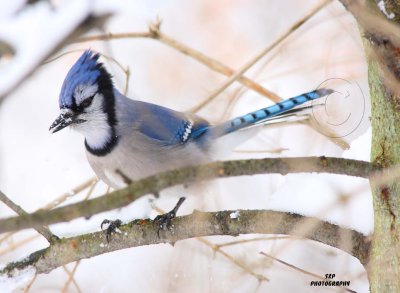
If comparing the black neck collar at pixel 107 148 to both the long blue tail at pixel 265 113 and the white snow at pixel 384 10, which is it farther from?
the white snow at pixel 384 10

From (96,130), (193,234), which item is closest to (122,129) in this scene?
(96,130)

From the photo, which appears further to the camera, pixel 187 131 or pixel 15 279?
pixel 187 131

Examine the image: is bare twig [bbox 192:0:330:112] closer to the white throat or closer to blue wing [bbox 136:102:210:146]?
blue wing [bbox 136:102:210:146]

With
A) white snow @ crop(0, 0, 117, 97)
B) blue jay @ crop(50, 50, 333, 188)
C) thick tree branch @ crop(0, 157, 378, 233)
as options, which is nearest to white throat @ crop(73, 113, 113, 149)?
blue jay @ crop(50, 50, 333, 188)

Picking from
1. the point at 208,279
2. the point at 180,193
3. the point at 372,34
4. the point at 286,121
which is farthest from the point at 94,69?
the point at 372,34

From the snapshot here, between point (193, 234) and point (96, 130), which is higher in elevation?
point (96, 130)

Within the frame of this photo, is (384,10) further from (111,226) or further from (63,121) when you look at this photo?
(63,121)
